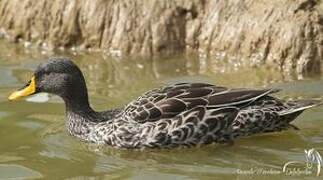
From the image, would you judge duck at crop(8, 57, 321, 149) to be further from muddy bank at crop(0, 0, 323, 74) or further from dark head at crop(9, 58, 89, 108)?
muddy bank at crop(0, 0, 323, 74)

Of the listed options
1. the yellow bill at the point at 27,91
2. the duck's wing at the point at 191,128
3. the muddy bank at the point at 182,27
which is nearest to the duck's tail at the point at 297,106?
the duck's wing at the point at 191,128

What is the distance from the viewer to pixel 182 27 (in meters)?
11.4

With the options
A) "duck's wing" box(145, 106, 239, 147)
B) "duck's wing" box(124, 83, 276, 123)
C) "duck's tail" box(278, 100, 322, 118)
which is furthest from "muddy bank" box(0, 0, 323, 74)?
"duck's wing" box(145, 106, 239, 147)

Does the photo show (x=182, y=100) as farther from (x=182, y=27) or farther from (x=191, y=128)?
(x=182, y=27)

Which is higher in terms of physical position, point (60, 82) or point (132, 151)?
point (60, 82)

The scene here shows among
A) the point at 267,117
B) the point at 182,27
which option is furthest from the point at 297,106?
the point at 182,27

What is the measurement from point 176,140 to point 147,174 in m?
0.71

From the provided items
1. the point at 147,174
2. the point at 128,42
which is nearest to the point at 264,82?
the point at 128,42

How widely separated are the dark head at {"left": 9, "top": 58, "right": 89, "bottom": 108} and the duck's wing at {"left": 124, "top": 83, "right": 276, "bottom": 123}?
2.23ft

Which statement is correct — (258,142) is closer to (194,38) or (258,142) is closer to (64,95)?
(64,95)

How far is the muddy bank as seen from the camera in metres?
10.5

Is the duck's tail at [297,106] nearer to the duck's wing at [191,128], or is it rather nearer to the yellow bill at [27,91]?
the duck's wing at [191,128]

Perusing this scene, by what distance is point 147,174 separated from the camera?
7.75 m

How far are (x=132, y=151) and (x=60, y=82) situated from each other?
3.76ft
